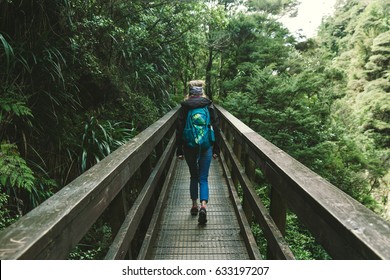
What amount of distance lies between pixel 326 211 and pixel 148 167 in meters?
1.95

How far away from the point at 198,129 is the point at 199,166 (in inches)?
18.0

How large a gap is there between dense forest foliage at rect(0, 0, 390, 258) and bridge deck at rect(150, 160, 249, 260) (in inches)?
48.1

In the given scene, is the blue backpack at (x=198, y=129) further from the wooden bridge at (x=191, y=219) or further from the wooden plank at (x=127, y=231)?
the wooden plank at (x=127, y=231)

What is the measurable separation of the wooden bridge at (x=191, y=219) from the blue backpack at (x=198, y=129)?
1.15 ft

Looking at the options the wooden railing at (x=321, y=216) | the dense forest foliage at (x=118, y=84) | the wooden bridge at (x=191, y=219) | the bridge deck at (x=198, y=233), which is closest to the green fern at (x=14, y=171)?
the dense forest foliage at (x=118, y=84)

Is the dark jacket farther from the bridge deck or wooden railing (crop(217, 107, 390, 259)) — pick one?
wooden railing (crop(217, 107, 390, 259))

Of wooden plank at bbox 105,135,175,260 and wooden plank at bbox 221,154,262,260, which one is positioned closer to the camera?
wooden plank at bbox 105,135,175,260

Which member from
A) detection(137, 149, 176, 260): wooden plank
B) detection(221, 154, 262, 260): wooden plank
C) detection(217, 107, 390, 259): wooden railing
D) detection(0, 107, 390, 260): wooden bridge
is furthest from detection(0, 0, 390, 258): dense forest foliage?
detection(217, 107, 390, 259): wooden railing

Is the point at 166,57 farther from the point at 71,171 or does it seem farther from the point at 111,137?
the point at 71,171

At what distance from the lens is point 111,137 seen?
14.8 feet

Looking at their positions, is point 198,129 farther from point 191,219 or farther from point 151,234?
point 151,234

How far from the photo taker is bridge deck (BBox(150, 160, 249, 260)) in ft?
8.64

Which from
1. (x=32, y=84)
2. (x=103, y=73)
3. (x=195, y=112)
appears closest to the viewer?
(x=195, y=112)
